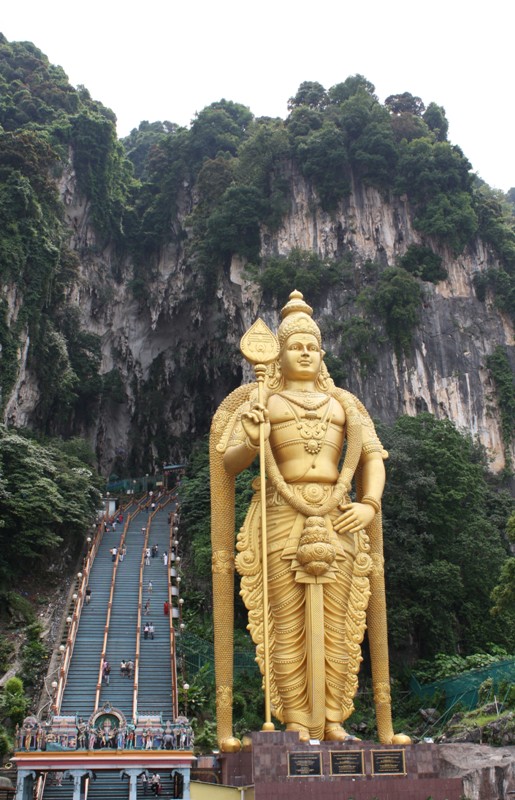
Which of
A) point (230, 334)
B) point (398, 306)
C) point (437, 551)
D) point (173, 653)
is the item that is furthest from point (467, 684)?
point (230, 334)

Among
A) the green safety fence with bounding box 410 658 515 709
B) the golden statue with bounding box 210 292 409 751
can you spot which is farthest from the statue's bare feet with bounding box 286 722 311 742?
the green safety fence with bounding box 410 658 515 709

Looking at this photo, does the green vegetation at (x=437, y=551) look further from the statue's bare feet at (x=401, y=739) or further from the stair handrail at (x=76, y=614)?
the statue's bare feet at (x=401, y=739)

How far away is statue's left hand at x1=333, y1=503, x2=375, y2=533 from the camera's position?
8.12 metres

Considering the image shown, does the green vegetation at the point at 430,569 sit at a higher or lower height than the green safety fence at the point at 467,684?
higher

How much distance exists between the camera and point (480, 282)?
25.1 metres

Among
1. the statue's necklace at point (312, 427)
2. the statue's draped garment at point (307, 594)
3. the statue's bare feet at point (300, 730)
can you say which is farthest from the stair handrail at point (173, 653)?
the statue's necklace at point (312, 427)

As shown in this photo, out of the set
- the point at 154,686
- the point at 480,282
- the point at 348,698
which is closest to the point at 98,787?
the point at 154,686

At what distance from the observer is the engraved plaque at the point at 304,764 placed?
21.9ft

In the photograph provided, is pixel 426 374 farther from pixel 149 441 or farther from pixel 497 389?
pixel 149 441

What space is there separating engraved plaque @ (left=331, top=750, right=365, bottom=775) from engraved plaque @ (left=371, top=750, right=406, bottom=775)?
4.7 inches

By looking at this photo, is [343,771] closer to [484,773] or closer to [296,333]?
[484,773]

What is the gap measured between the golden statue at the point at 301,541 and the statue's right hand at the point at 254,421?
0.03 ft

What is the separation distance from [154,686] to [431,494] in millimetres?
6806

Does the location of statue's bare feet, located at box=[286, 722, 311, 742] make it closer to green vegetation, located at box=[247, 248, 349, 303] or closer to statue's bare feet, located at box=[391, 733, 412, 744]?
statue's bare feet, located at box=[391, 733, 412, 744]
